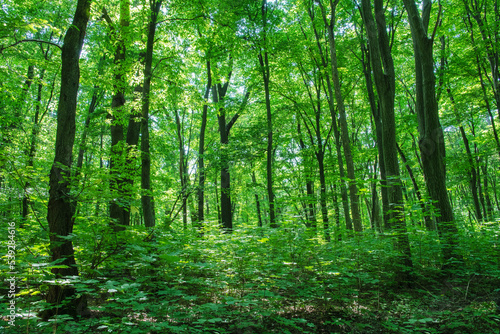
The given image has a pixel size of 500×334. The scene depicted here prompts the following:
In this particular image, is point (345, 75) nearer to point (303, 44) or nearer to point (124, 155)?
point (303, 44)

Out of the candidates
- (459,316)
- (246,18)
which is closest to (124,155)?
(246,18)

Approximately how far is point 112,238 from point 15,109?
38.1 feet

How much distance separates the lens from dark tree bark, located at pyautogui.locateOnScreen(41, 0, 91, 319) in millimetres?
3449

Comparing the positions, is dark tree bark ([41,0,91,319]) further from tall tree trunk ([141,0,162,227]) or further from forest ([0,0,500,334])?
tall tree trunk ([141,0,162,227])

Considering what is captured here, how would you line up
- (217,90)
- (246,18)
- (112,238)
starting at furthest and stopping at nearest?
(217,90), (246,18), (112,238)

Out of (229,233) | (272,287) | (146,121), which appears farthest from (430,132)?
(146,121)

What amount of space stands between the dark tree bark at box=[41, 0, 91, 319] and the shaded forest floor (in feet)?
0.64

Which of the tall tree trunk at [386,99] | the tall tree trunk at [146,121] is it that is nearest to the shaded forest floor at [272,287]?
the tall tree trunk at [386,99]

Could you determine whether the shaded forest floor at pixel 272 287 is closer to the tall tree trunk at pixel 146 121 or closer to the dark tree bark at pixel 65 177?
the dark tree bark at pixel 65 177

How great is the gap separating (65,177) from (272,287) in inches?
146

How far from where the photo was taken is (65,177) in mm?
3484

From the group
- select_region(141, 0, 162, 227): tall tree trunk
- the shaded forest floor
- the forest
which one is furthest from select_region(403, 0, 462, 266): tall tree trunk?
select_region(141, 0, 162, 227): tall tree trunk

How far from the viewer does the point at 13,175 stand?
11.6ft

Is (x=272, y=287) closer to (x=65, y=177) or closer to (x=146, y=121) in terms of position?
(x=65, y=177)
